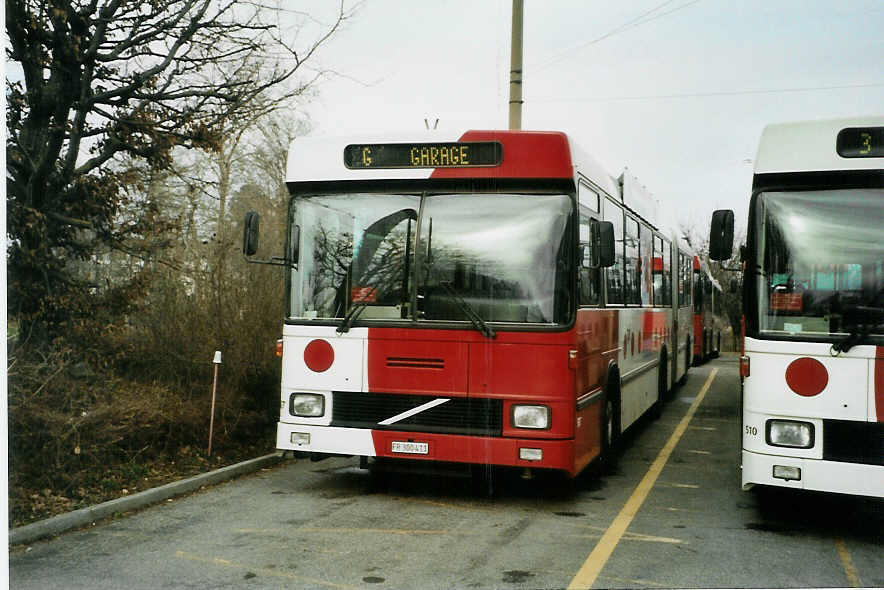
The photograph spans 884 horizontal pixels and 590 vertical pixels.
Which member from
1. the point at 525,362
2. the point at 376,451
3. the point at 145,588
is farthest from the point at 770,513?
the point at 145,588

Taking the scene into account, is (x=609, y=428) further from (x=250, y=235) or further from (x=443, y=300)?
(x=250, y=235)

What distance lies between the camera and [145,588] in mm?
5605

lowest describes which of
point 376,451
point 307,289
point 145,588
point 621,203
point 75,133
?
point 145,588

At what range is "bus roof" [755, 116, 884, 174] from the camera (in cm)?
690

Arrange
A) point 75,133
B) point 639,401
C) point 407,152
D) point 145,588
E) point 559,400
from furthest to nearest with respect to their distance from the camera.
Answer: point 639,401 < point 75,133 < point 407,152 < point 559,400 < point 145,588

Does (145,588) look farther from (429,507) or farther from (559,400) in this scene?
(559,400)

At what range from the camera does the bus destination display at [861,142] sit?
687 cm

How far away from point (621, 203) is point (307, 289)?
421cm

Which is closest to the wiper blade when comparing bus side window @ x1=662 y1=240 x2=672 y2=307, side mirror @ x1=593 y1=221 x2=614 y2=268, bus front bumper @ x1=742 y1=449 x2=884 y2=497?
side mirror @ x1=593 y1=221 x2=614 y2=268

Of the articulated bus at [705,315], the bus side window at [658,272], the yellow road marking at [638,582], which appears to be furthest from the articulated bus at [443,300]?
the articulated bus at [705,315]

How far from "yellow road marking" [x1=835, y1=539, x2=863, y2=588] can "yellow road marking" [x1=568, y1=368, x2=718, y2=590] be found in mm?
1537

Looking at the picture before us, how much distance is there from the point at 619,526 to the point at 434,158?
11.4ft

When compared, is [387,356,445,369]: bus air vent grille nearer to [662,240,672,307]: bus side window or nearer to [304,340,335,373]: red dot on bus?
[304,340,335,373]: red dot on bus

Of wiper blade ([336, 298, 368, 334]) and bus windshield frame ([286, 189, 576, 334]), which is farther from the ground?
bus windshield frame ([286, 189, 576, 334])
